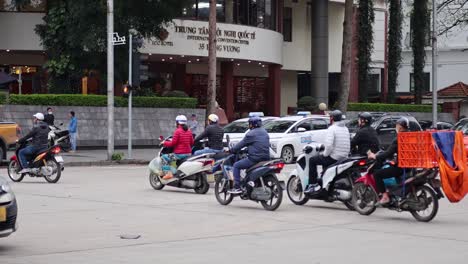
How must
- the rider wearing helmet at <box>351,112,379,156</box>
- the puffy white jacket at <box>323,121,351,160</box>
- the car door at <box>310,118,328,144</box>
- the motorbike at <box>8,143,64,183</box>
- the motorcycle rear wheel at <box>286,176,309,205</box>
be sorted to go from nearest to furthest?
1. the puffy white jacket at <box>323,121,351,160</box>
2. the rider wearing helmet at <box>351,112,379,156</box>
3. the motorcycle rear wheel at <box>286,176,309,205</box>
4. the motorbike at <box>8,143,64,183</box>
5. the car door at <box>310,118,328,144</box>

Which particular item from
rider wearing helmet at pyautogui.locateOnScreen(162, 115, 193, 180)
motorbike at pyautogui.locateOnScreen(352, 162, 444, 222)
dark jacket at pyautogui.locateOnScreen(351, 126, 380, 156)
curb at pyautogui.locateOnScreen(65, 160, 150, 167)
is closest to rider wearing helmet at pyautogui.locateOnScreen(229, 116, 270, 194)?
dark jacket at pyautogui.locateOnScreen(351, 126, 380, 156)

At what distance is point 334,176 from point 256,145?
155 centimetres

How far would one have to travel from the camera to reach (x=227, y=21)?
47281 mm

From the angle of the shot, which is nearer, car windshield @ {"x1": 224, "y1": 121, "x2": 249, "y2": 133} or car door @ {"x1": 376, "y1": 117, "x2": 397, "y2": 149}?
car windshield @ {"x1": 224, "y1": 121, "x2": 249, "y2": 133}

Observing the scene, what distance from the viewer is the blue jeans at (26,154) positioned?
21.1 m

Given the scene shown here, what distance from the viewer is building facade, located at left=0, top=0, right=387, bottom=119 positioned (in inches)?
1711

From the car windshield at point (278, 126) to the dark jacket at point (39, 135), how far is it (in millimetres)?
10903

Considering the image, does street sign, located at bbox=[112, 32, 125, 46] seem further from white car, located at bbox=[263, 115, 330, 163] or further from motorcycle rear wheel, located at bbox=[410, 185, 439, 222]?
motorcycle rear wheel, located at bbox=[410, 185, 439, 222]

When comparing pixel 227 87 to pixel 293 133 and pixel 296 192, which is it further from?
pixel 296 192

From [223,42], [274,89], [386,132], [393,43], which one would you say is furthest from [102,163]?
[393,43]

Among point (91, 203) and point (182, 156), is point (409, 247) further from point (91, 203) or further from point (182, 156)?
point (182, 156)

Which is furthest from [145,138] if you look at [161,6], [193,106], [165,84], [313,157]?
[313,157]

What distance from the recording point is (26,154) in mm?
21141

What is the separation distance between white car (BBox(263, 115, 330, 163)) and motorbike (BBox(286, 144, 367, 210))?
12.8 metres
